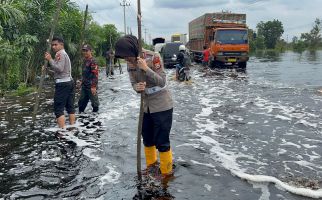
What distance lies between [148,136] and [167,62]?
79.5ft

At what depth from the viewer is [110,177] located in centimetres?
559

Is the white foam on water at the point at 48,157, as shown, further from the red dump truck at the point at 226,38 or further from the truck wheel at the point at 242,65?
the truck wheel at the point at 242,65

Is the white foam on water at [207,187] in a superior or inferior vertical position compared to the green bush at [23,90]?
inferior

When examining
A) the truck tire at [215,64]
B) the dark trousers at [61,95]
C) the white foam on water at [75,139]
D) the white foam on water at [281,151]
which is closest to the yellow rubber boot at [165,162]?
the white foam on water at [281,151]

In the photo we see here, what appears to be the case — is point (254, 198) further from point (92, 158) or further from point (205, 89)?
point (205, 89)

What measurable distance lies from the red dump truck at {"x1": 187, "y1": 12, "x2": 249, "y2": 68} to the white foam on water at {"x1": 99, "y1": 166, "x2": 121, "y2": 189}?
66.7ft

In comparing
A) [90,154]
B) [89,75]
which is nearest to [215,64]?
[89,75]

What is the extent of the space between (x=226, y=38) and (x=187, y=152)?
773 inches

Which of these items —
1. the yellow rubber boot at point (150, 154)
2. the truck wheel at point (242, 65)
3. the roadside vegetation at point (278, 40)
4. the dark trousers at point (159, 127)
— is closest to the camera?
the dark trousers at point (159, 127)

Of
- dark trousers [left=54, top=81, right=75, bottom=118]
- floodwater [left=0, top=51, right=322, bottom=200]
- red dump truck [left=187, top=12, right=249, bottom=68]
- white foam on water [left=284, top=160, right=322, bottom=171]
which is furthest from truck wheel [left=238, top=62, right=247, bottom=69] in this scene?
white foam on water [left=284, top=160, right=322, bottom=171]

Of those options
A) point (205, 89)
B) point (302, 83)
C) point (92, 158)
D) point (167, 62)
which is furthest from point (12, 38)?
point (167, 62)

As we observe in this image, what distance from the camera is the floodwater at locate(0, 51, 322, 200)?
16.7ft

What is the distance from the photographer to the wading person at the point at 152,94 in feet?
15.3

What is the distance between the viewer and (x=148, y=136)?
530cm
